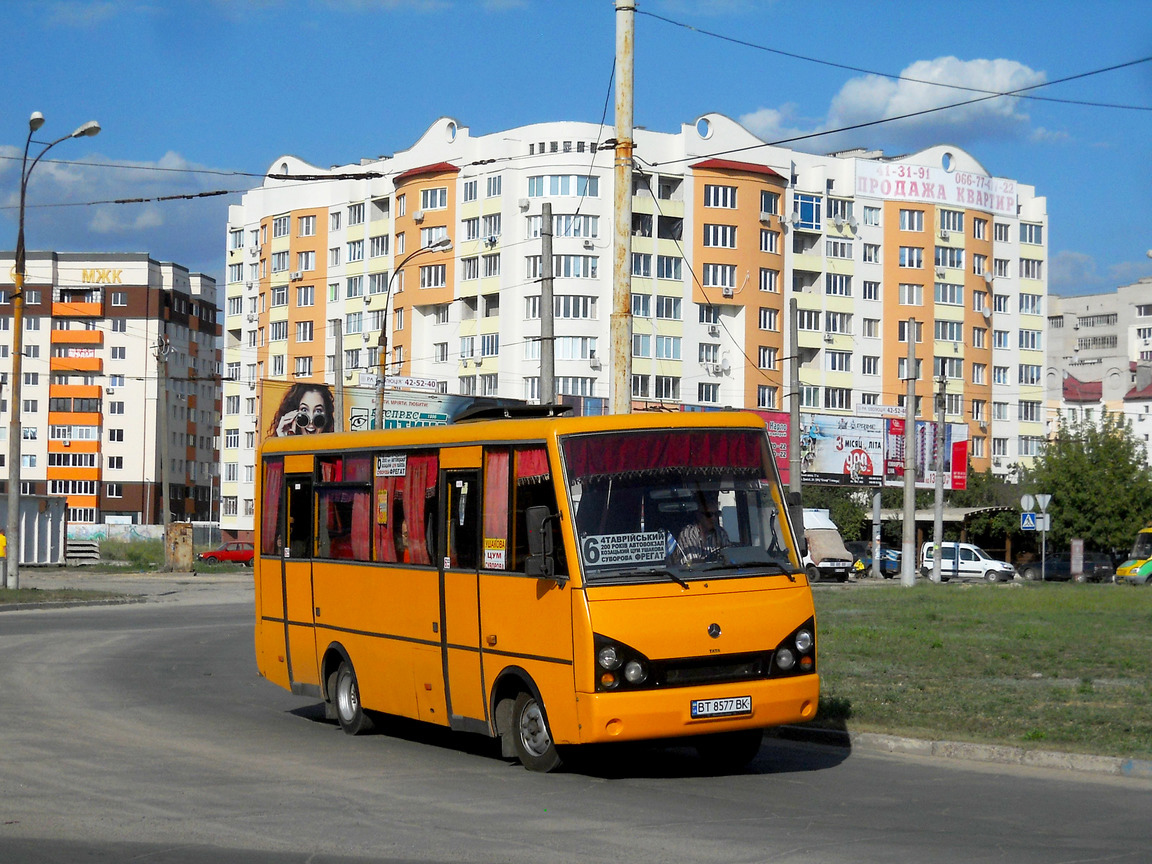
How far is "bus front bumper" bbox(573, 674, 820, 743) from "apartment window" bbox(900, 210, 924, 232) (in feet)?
318

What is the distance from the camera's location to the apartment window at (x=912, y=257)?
104 m

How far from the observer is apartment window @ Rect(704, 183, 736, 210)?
3676 inches

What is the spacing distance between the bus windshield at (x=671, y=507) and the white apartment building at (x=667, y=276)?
2829 inches

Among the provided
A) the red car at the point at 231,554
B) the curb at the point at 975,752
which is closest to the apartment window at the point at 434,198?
the red car at the point at 231,554

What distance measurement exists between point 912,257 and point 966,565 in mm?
43412

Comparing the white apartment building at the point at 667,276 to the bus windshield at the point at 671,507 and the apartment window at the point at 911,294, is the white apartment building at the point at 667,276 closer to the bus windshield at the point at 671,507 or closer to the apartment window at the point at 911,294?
the apartment window at the point at 911,294

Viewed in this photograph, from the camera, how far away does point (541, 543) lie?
33.3 ft

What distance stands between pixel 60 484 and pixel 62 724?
385 ft

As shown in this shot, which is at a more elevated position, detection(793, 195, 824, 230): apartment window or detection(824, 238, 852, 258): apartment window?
detection(793, 195, 824, 230): apartment window

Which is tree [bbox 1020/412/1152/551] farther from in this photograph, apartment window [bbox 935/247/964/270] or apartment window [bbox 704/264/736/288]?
apartment window [bbox 935/247/964/270]

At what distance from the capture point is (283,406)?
61844 mm

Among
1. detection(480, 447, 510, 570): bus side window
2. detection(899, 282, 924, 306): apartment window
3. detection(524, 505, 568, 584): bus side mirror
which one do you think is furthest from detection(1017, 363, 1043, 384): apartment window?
detection(524, 505, 568, 584): bus side mirror

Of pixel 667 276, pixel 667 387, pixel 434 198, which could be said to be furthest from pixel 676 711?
pixel 434 198

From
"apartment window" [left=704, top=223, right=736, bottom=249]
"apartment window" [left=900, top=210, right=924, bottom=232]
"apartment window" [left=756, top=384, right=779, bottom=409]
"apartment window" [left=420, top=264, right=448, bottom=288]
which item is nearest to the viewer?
"apartment window" [left=704, top=223, right=736, bottom=249]
